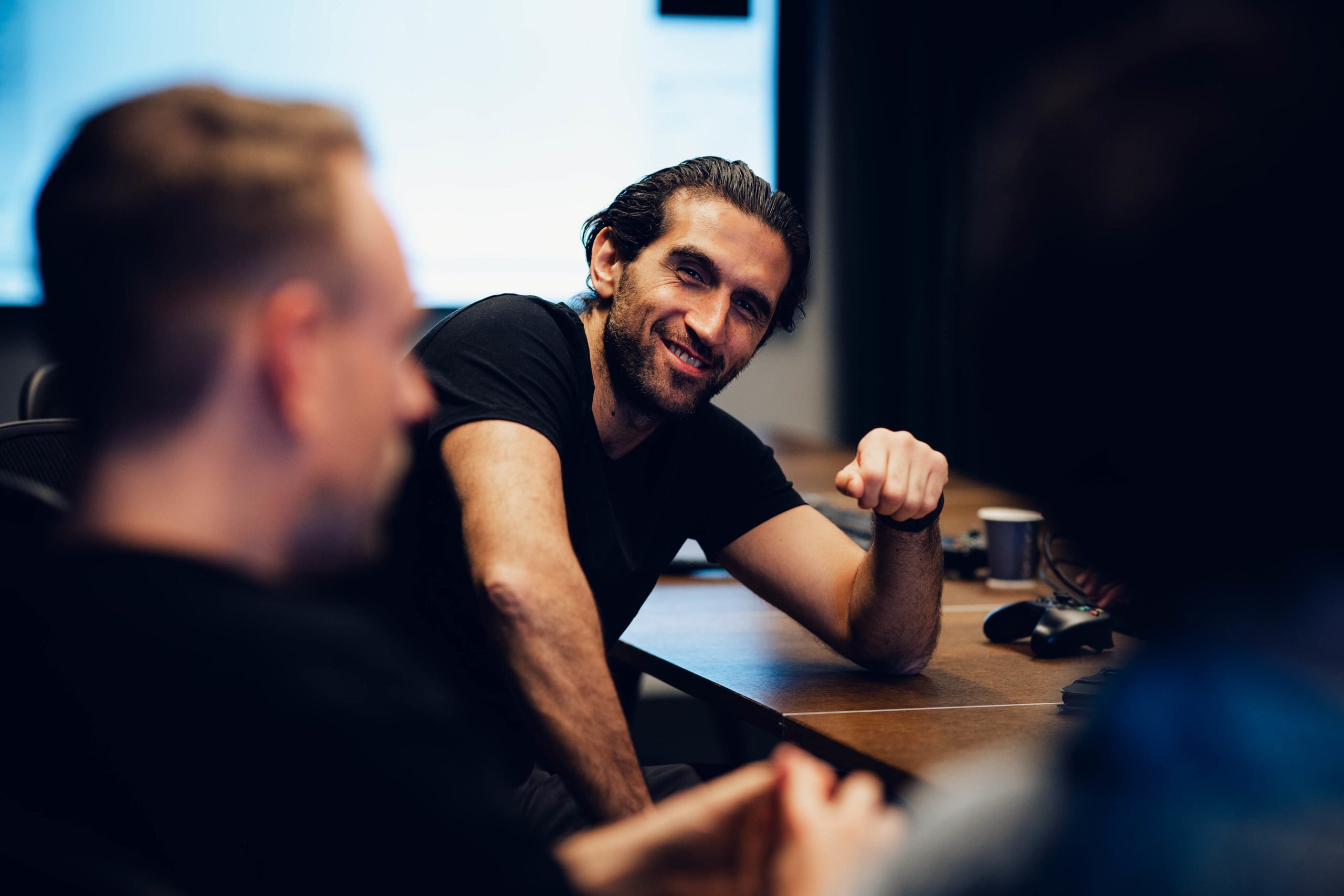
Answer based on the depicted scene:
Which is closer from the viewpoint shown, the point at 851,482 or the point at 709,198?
the point at 851,482

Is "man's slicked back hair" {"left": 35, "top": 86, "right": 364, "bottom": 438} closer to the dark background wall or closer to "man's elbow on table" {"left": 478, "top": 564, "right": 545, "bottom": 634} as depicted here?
"man's elbow on table" {"left": 478, "top": 564, "right": 545, "bottom": 634}

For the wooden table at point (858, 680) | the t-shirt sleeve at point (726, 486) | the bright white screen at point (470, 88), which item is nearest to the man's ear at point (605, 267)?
the t-shirt sleeve at point (726, 486)

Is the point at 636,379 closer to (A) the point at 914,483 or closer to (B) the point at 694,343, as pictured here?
(B) the point at 694,343

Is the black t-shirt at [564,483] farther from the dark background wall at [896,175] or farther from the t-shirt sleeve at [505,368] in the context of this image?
the dark background wall at [896,175]

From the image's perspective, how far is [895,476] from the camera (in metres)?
1.36

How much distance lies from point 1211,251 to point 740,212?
1.25 m

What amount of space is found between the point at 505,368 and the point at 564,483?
197 mm

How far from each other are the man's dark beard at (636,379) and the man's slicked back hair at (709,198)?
0.52 feet

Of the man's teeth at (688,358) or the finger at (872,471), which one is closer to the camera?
the finger at (872,471)

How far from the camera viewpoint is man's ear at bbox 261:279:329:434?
0.59 m

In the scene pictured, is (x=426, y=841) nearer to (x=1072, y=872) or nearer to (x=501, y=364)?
(x=1072, y=872)

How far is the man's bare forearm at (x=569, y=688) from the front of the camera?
3.57ft

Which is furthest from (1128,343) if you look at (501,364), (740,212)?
(740,212)

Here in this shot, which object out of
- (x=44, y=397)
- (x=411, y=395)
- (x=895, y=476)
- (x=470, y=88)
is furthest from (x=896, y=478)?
(x=470, y=88)
